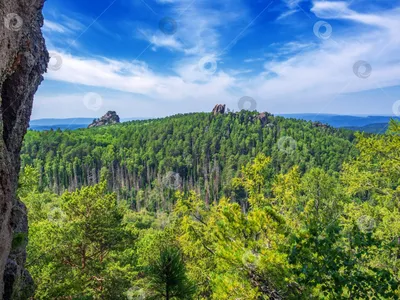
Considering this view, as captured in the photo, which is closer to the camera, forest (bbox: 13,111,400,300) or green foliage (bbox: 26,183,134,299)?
forest (bbox: 13,111,400,300)

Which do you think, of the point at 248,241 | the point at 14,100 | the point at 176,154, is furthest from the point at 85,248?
the point at 176,154

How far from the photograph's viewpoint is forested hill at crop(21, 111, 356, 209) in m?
118

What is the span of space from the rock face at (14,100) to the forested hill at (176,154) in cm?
9628

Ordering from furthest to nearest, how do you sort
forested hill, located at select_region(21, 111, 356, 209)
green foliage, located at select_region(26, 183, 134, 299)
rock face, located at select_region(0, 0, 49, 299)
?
forested hill, located at select_region(21, 111, 356, 209), green foliage, located at select_region(26, 183, 134, 299), rock face, located at select_region(0, 0, 49, 299)

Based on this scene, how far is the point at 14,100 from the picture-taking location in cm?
838

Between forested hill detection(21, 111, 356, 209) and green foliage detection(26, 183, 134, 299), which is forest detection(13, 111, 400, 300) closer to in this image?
green foliage detection(26, 183, 134, 299)

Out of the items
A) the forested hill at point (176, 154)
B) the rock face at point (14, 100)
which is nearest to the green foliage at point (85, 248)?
the rock face at point (14, 100)

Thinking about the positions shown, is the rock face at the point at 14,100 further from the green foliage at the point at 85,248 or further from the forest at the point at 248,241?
the green foliage at the point at 85,248

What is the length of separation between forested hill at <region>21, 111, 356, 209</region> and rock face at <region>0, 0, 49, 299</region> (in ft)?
316

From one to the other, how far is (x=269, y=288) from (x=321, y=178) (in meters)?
17.2

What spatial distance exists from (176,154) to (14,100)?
5386 inches

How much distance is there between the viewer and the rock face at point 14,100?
6621mm

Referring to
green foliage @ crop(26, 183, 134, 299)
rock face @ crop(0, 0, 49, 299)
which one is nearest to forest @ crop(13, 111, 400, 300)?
green foliage @ crop(26, 183, 134, 299)

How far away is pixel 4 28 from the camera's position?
6207mm
